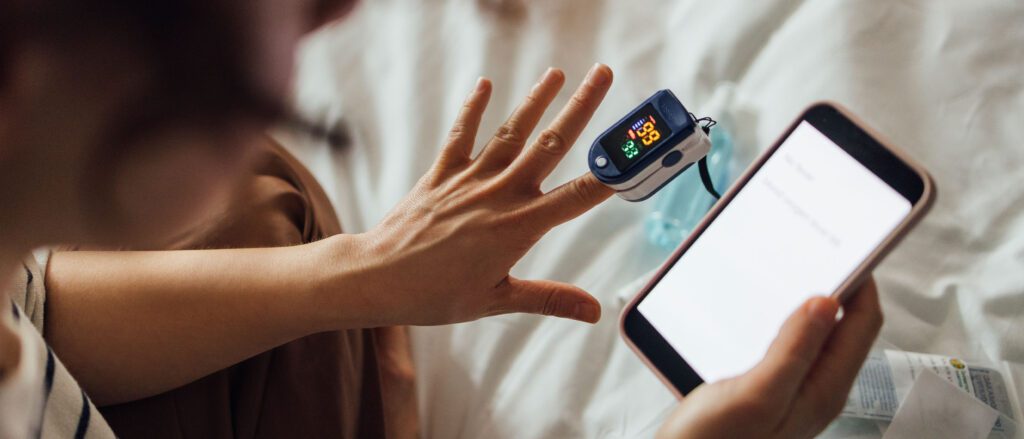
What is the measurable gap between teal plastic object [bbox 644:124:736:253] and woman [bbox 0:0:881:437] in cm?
19

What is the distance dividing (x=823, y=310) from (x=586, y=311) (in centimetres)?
21

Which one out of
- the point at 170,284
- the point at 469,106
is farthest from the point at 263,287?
the point at 469,106

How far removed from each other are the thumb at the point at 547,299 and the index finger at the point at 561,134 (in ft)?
0.29

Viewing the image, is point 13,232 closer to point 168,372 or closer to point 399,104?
point 168,372

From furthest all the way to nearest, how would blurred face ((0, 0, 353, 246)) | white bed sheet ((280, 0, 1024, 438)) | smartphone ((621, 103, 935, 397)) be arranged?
white bed sheet ((280, 0, 1024, 438))
smartphone ((621, 103, 935, 397))
blurred face ((0, 0, 353, 246))

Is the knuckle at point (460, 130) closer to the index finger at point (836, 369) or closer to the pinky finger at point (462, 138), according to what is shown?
the pinky finger at point (462, 138)

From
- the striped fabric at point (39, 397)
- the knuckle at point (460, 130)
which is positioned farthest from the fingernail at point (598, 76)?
the striped fabric at point (39, 397)

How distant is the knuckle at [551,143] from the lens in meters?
0.59

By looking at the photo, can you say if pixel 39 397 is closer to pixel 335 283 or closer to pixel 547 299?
pixel 335 283

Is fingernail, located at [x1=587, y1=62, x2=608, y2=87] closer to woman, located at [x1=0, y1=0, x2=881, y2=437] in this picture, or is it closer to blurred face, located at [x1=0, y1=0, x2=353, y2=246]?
woman, located at [x1=0, y1=0, x2=881, y2=437]

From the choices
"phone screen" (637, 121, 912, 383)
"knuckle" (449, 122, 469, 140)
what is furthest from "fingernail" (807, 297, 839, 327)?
"knuckle" (449, 122, 469, 140)

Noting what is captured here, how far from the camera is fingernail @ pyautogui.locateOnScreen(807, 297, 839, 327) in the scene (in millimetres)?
456

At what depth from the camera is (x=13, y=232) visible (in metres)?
Answer: 0.31

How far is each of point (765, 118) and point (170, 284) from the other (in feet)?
2.09
